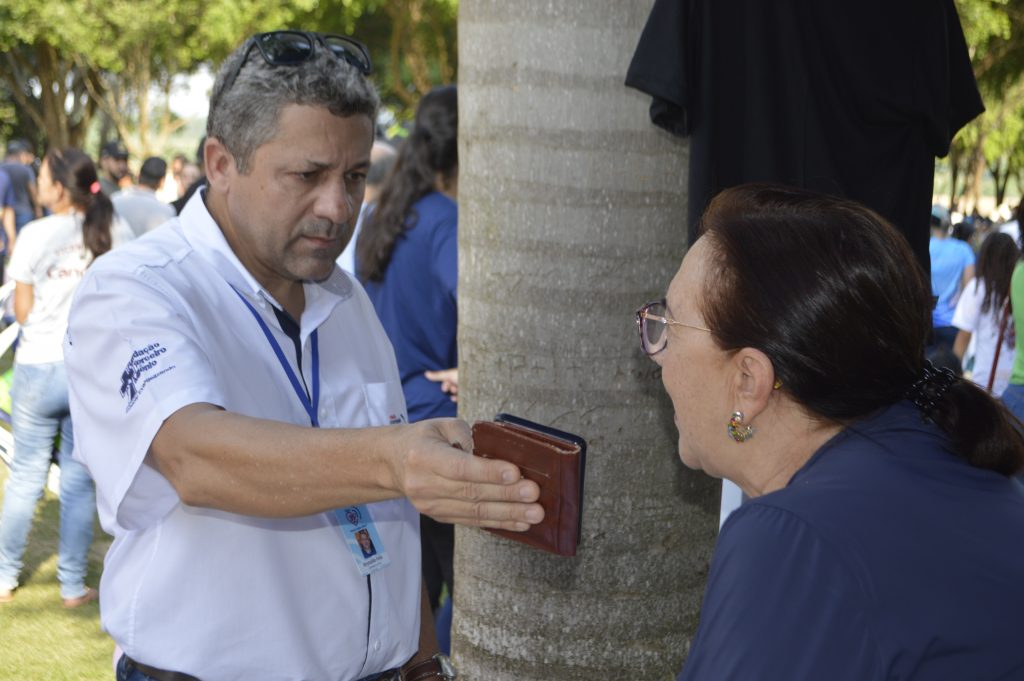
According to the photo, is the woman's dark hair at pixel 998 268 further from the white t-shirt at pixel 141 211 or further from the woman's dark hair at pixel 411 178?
the white t-shirt at pixel 141 211

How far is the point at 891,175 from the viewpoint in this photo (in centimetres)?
373

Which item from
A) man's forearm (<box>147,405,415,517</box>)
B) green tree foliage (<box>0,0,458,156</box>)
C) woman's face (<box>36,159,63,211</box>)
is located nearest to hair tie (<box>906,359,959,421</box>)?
man's forearm (<box>147,405,415,517</box>)

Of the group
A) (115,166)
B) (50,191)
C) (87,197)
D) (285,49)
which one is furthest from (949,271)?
(285,49)

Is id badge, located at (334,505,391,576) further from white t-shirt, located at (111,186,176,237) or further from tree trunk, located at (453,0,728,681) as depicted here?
white t-shirt, located at (111,186,176,237)

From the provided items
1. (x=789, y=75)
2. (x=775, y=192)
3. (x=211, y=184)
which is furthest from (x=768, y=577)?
(x=789, y=75)

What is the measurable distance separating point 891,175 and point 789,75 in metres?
0.52

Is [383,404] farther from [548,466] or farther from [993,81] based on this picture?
[993,81]

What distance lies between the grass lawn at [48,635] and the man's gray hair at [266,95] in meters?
4.06

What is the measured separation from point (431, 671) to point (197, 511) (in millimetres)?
738

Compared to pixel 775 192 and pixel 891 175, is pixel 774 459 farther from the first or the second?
pixel 891 175

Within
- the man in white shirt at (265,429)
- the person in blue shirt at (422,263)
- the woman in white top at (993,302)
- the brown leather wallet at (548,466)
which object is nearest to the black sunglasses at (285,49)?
the man in white shirt at (265,429)

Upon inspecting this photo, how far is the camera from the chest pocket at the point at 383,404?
2.62 meters

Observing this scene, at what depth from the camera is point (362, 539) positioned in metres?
2.40

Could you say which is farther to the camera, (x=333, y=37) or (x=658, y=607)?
(x=658, y=607)
